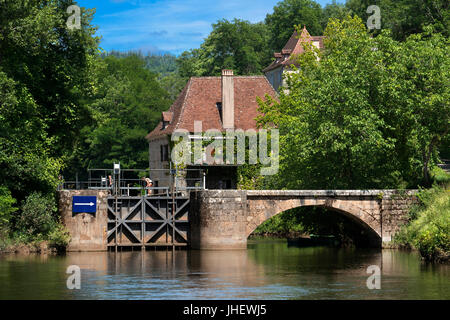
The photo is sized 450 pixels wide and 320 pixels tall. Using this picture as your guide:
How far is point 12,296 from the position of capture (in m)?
26.0

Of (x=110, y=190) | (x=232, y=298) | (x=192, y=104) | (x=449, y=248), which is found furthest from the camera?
(x=192, y=104)

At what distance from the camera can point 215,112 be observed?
198 feet

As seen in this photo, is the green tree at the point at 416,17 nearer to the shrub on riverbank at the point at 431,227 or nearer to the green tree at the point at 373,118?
the green tree at the point at 373,118

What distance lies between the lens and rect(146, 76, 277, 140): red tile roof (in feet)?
196

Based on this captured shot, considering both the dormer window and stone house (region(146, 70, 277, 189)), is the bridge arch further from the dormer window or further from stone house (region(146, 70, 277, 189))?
the dormer window

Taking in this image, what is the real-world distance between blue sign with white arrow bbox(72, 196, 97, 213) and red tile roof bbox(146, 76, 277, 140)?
17.1m

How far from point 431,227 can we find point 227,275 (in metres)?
9.61

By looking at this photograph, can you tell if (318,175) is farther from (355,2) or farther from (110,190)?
(355,2)

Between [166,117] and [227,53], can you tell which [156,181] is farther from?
[227,53]

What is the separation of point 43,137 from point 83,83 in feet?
12.8

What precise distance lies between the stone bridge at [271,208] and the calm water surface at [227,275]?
1.10m

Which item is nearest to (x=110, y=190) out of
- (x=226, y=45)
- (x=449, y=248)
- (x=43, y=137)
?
(x=43, y=137)

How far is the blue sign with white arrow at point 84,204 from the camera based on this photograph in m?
43.1
